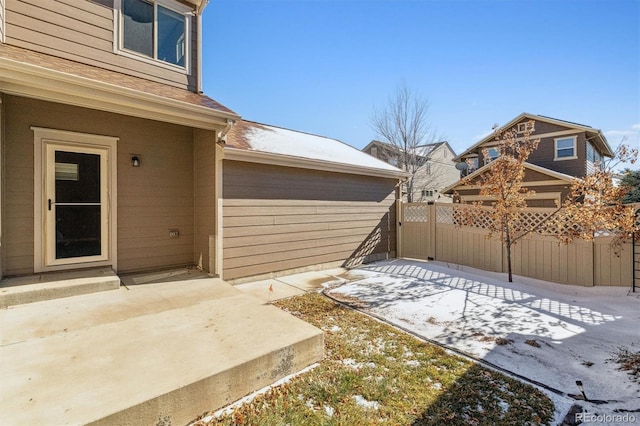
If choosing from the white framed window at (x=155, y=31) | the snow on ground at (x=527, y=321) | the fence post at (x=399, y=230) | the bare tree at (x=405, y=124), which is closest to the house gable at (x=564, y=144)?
the bare tree at (x=405, y=124)

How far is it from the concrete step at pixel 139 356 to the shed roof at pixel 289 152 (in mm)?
2775

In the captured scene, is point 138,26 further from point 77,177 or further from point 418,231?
point 418,231

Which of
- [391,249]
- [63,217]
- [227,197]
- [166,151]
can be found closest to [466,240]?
[391,249]

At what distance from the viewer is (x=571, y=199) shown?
587 centimetres

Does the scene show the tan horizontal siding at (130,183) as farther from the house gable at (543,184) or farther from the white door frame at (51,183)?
the house gable at (543,184)

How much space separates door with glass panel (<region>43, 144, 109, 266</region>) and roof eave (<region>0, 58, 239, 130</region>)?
1173mm

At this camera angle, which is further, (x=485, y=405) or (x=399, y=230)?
(x=399, y=230)

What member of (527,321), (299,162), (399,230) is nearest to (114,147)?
(299,162)

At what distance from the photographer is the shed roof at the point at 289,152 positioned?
5.48 meters

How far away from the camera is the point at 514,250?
21.2ft

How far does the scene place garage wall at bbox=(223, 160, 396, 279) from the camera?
17.6 feet

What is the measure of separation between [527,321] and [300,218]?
4.23m

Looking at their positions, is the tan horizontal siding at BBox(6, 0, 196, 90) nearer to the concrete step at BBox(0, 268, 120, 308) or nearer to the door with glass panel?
the door with glass panel

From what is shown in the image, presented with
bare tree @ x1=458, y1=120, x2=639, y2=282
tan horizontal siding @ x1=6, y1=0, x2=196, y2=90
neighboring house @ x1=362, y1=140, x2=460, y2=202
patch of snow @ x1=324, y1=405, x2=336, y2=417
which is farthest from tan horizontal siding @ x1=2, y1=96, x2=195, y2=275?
neighboring house @ x1=362, y1=140, x2=460, y2=202
